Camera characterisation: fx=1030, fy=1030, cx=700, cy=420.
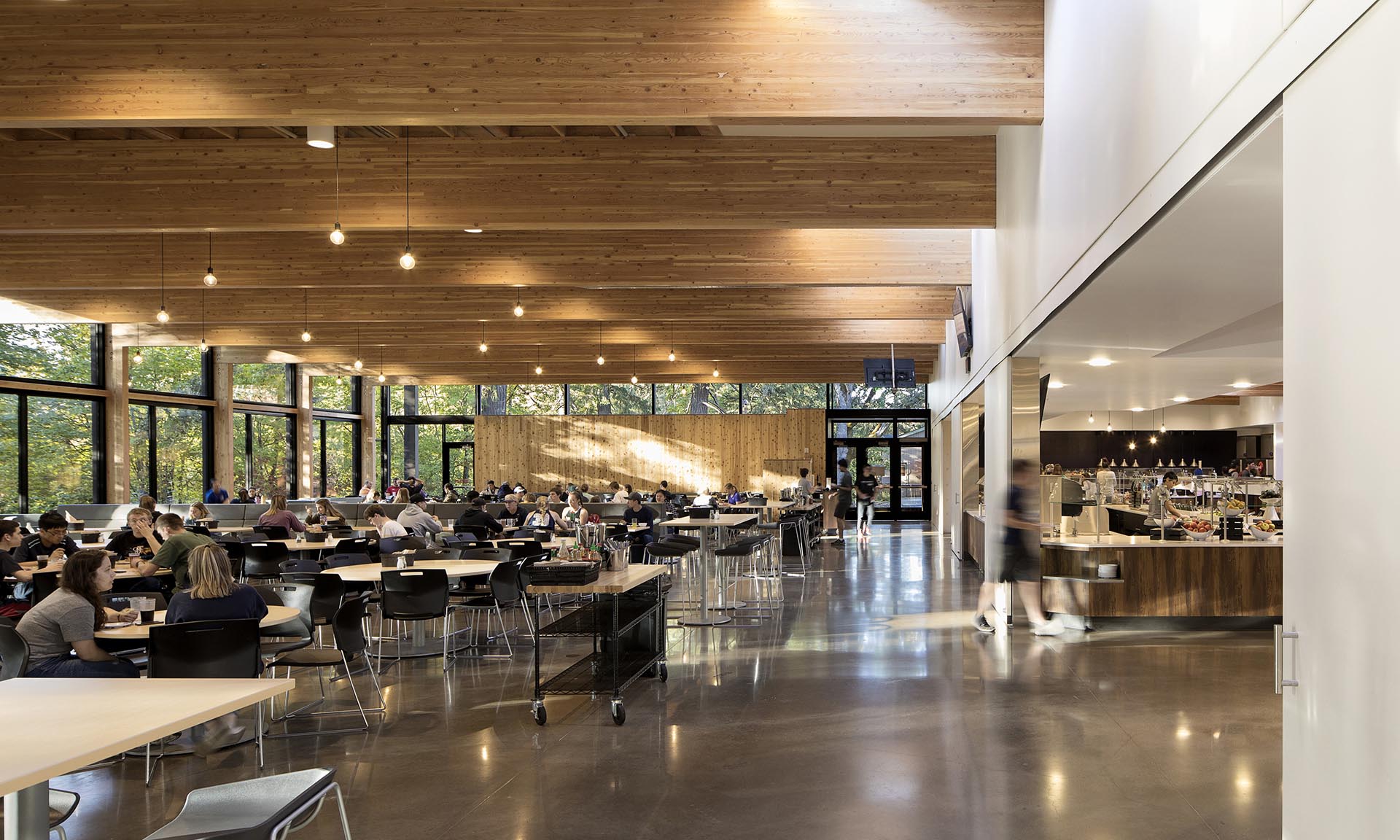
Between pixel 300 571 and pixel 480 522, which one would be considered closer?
pixel 300 571

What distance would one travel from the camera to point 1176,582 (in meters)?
8.86

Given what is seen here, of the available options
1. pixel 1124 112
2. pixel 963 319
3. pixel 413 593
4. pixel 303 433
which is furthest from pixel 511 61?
pixel 303 433

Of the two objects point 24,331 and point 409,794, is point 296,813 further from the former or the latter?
point 24,331

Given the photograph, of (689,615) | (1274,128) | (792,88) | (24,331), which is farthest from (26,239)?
(1274,128)

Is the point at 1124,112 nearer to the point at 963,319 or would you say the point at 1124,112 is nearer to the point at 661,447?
the point at 963,319

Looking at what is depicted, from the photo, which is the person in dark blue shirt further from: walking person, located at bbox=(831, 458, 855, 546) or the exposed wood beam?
walking person, located at bbox=(831, 458, 855, 546)

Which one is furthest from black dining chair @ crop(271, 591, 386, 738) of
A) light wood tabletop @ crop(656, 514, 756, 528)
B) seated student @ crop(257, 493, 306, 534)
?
seated student @ crop(257, 493, 306, 534)

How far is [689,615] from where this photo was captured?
10117 millimetres

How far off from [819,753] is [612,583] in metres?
1.50

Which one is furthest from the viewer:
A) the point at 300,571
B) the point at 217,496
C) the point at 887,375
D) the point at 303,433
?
the point at 303,433

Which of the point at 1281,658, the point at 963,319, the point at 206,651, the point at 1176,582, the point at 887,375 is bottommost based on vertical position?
the point at 1176,582

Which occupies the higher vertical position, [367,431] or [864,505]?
[367,431]

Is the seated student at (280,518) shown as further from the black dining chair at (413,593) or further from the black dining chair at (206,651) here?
the black dining chair at (206,651)

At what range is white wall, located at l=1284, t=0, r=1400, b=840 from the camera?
213cm
